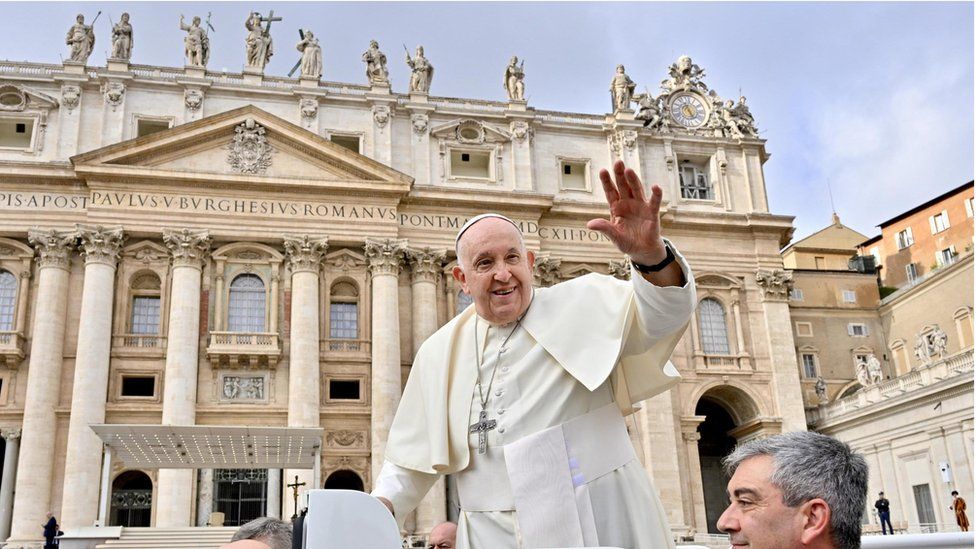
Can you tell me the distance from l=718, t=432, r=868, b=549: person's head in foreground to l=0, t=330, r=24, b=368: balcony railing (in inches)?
1055

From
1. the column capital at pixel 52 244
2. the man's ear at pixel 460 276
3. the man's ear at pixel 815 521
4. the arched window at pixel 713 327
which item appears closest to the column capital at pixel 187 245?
the column capital at pixel 52 244

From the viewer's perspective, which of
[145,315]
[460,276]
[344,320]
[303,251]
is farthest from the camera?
[344,320]

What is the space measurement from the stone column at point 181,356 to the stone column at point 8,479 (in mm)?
3904

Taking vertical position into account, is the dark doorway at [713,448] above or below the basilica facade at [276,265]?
below

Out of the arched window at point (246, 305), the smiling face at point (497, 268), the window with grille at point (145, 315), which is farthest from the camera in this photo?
the arched window at point (246, 305)

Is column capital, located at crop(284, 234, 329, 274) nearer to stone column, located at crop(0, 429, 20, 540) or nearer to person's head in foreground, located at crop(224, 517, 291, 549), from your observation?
stone column, located at crop(0, 429, 20, 540)

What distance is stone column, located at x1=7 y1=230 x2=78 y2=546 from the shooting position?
24422 millimetres

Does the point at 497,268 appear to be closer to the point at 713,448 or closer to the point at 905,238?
the point at 713,448

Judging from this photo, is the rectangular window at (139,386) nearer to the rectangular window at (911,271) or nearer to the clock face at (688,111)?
the clock face at (688,111)

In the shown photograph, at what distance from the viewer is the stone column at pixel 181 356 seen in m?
24.9

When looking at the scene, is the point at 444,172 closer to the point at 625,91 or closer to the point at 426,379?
the point at 625,91

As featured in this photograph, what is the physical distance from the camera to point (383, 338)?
27641 millimetres

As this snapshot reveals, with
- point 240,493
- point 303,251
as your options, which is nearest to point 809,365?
point 303,251

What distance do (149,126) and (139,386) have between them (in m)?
8.57
